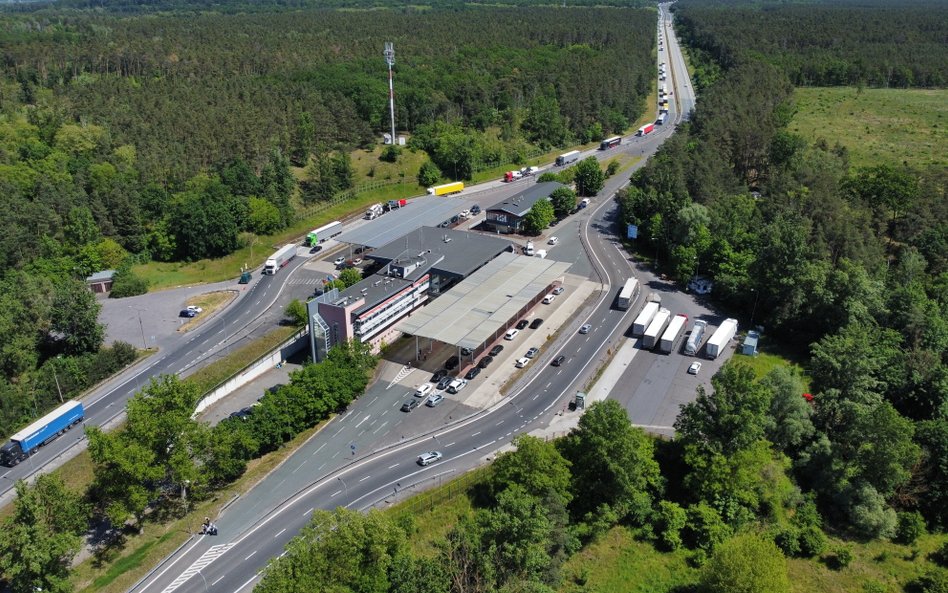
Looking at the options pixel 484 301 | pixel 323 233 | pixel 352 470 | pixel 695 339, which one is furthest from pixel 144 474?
pixel 323 233

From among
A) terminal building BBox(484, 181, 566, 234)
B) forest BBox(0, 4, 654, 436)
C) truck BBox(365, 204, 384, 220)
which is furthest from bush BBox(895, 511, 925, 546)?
truck BBox(365, 204, 384, 220)

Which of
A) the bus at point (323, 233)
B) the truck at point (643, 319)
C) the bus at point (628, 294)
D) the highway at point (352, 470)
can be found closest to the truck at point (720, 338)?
the truck at point (643, 319)

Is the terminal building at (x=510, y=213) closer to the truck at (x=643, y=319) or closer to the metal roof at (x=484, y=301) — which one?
the metal roof at (x=484, y=301)

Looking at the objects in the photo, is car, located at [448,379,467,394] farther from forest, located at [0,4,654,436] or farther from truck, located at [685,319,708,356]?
forest, located at [0,4,654,436]

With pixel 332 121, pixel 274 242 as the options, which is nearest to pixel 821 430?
pixel 274 242

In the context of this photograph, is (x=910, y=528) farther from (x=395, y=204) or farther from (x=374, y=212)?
(x=395, y=204)

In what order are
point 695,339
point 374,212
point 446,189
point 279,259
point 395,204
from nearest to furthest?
point 695,339, point 279,259, point 374,212, point 395,204, point 446,189
